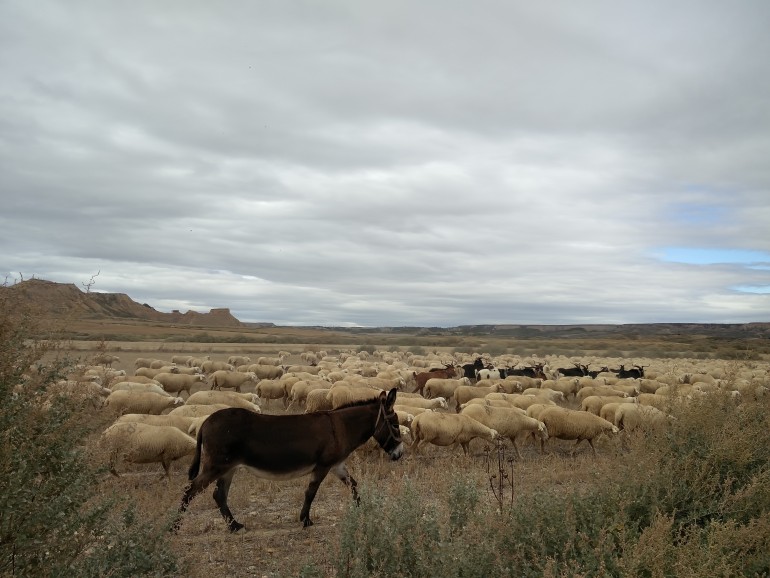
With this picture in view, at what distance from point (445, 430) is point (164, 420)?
20.8ft

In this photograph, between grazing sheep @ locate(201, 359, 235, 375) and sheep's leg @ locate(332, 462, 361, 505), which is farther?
grazing sheep @ locate(201, 359, 235, 375)

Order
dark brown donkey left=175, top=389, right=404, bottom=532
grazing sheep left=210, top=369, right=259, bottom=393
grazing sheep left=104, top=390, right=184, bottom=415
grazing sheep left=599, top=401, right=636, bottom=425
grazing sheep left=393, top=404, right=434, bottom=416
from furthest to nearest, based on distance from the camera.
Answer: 1. grazing sheep left=210, top=369, right=259, bottom=393
2. grazing sheep left=599, top=401, right=636, bottom=425
3. grazing sheep left=104, top=390, right=184, bottom=415
4. grazing sheep left=393, top=404, right=434, bottom=416
5. dark brown donkey left=175, top=389, right=404, bottom=532

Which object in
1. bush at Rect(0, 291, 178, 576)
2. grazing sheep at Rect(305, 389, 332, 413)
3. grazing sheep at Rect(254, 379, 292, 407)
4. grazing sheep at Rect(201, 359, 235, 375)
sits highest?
bush at Rect(0, 291, 178, 576)

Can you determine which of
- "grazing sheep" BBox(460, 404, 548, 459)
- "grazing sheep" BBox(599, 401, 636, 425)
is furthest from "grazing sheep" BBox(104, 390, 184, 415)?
"grazing sheep" BBox(599, 401, 636, 425)

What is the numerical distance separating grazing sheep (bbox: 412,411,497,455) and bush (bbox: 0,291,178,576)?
883 centimetres

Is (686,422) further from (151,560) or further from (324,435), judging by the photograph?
(151,560)

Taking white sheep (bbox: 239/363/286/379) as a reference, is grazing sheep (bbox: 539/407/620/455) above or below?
above

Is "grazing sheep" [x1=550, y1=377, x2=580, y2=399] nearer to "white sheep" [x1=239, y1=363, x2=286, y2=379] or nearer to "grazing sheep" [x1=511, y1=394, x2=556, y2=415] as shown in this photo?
"grazing sheep" [x1=511, y1=394, x2=556, y2=415]

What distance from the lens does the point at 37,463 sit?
12.9 feet

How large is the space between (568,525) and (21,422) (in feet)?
16.3

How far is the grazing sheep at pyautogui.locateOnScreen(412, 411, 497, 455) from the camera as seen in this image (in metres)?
12.5

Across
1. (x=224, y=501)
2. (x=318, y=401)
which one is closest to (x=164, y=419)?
(x=224, y=501)

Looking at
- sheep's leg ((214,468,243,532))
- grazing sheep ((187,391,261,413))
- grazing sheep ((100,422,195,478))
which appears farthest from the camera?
grazing sheep ((187,391,261,413))

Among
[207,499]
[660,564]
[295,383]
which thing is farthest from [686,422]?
[295,383]
